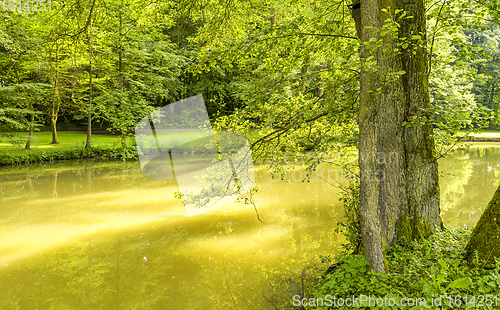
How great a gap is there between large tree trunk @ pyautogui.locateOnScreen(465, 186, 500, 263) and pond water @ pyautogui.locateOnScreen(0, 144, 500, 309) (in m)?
1.47

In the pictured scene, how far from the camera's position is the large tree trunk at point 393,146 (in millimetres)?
3078

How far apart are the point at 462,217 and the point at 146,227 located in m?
7.38

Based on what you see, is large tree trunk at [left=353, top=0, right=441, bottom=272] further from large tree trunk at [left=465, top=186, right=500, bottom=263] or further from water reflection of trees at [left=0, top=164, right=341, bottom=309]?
water reflection of trees at [left=0, top=164, right=341, bottom=309]

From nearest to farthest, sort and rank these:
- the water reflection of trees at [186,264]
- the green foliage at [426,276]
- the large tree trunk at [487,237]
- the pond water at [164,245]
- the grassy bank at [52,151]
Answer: the green foliage at [426,276] < the large tree trunk at [487,237] < the water reflection of trees at [186,264] < the pond water at [164,245] < the grassy bank at [52,151]

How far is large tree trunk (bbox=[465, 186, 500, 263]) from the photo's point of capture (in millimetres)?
2701

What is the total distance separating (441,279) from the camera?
8.45 feet

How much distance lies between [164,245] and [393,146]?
4798mm

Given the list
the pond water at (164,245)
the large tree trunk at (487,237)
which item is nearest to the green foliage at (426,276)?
the large tree trunk at (487,237)

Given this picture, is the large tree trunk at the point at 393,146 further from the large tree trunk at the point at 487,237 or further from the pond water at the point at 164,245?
the pond water at the point at 164,245

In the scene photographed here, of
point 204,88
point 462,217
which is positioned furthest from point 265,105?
point 204,88

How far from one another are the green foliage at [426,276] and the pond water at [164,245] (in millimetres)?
1094

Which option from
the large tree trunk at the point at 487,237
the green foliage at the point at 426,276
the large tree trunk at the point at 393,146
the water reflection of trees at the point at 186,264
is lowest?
the water reflection of trees at the point at 186,264

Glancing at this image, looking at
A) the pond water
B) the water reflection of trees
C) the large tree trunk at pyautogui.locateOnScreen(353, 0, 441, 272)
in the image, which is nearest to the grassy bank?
the pond water

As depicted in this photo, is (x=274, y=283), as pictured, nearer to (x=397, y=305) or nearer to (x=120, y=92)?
(x=397, y=305)
